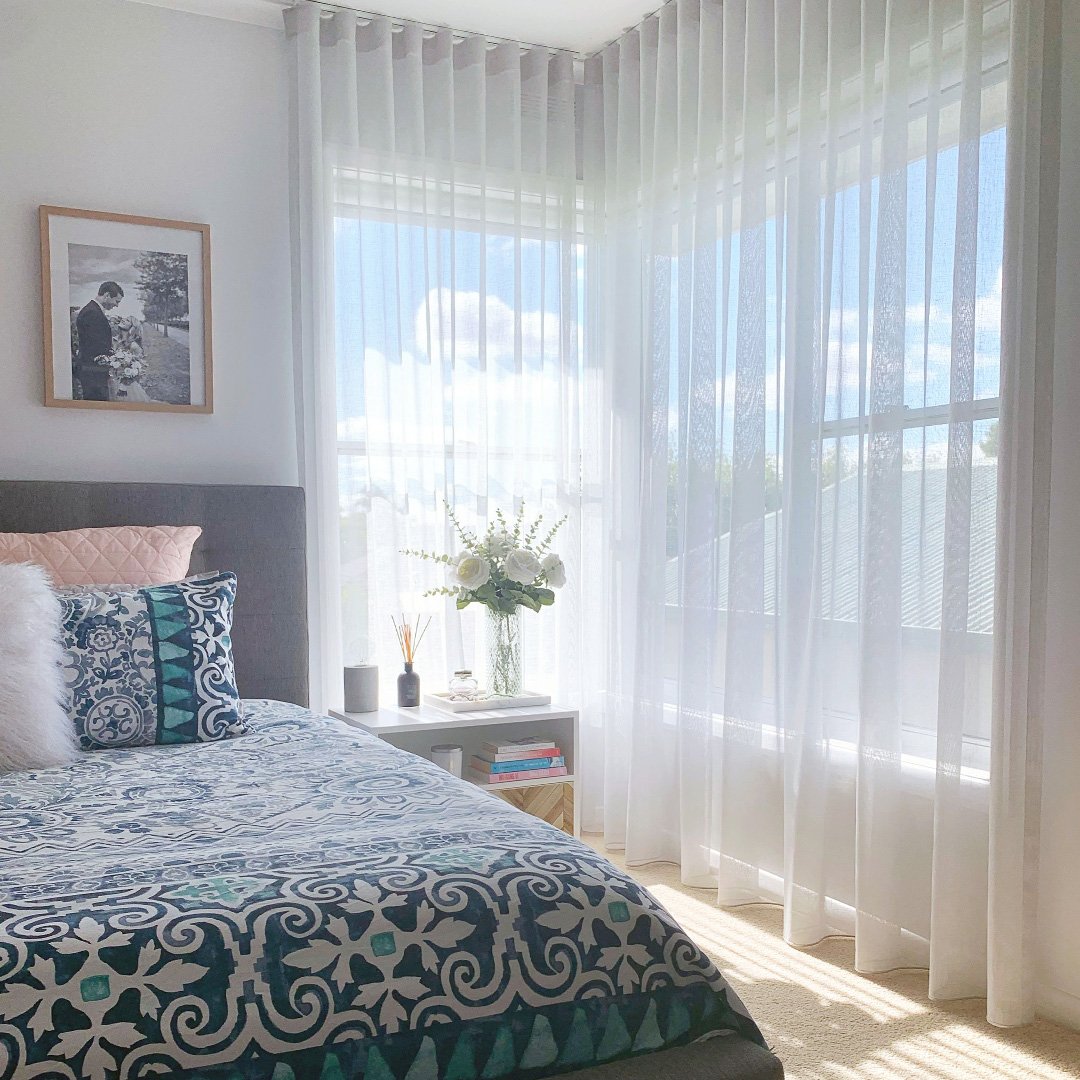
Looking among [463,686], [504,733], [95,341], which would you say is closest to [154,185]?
[95,341]

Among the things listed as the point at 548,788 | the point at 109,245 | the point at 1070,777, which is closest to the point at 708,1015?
the point at 1070,777

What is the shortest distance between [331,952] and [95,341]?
2.47 m

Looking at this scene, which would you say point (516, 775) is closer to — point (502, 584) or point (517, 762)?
point (517, 762)

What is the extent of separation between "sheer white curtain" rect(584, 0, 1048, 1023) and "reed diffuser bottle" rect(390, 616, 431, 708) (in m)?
0.71

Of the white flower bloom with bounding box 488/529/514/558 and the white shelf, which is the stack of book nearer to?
the white shelf

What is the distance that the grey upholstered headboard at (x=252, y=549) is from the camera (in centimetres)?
310

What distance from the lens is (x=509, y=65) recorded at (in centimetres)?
368

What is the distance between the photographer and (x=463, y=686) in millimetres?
A: 3449

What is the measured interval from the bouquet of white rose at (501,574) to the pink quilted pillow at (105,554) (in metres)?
0.79

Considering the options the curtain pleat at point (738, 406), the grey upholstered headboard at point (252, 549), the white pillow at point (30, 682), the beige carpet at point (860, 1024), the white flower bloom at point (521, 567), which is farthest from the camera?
the white flower bloom at point (521, 567)

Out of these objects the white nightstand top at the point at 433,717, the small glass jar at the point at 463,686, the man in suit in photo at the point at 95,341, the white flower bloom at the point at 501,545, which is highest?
the man in suit in photo at the point at 95,341

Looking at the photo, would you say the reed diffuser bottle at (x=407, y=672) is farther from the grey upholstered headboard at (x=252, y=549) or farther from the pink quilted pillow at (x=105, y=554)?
the pink quilted pillow at (x=105, y=554)

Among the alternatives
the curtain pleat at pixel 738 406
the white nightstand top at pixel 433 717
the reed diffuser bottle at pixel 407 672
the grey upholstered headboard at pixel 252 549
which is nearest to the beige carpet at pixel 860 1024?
the curtain pleat at pixel 738 406

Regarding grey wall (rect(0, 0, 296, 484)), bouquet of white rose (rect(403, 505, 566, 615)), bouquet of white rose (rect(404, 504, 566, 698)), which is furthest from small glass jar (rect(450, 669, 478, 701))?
grey wall (rect(0, 0, 296, 484))
